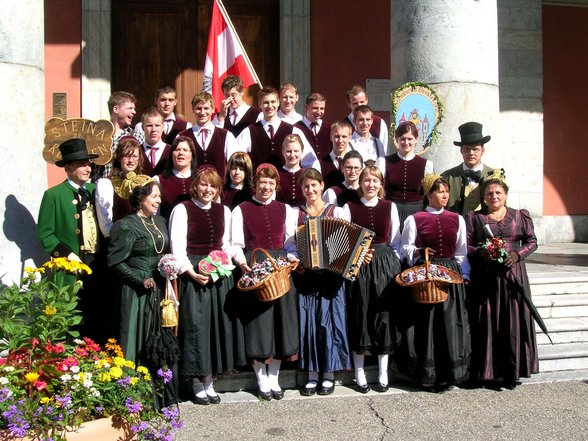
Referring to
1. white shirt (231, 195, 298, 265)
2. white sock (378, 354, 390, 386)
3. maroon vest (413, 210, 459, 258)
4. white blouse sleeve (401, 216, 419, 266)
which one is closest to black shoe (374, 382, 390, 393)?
white sock (378, 354, 390, 386)

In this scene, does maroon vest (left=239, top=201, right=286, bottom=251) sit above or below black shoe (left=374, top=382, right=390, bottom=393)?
above

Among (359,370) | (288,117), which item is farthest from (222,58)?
(359,370)

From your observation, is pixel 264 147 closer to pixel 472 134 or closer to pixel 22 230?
pixel 472 134

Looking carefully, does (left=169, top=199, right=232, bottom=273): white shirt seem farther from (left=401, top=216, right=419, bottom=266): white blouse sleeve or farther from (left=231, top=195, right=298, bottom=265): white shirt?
(left=401, top=216, right=419, bottom=266): white blouse sleeve

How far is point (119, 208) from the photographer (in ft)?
18.0

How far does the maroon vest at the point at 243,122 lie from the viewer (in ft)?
22.5

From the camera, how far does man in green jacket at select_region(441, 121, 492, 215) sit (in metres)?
6.09

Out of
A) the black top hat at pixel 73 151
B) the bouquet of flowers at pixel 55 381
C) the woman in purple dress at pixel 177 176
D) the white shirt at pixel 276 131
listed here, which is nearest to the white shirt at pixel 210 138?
the white shirt at pixel 276 131

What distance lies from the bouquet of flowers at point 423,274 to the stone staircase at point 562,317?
1.42 metres

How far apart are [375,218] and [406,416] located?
4.92 feet

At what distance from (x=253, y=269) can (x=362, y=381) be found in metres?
1.30

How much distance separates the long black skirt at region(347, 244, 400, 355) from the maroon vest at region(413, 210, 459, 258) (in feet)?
1.07

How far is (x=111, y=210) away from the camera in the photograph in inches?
212

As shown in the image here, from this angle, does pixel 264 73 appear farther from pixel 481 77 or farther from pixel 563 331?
pixel 563 331
